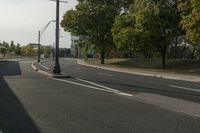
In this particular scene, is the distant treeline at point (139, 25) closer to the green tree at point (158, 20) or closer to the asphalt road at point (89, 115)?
the green tree at point (158, 20)

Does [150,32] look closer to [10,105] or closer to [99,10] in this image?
[99,10]

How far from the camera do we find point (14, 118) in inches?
517

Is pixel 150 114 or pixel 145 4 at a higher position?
pixel 145 4

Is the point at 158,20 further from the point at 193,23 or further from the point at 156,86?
the point at 156,86

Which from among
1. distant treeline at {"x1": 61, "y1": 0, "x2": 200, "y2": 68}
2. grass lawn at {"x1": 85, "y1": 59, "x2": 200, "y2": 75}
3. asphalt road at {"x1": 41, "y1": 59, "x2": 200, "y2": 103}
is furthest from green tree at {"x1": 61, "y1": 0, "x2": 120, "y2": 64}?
asphalt road at {"x1": 41, "y1": 59, "x2": 200, "y2": 103}

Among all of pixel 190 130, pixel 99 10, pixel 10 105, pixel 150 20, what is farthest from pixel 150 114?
pixel 99 10

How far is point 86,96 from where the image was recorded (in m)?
19.3

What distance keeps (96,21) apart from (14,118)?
5949 cm

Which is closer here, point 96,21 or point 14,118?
point 14,118

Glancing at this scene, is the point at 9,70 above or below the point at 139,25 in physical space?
below

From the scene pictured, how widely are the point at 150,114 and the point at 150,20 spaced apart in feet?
122

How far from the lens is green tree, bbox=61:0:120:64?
234 feet

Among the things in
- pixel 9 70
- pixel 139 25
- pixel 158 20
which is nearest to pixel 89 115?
pixel 9 70

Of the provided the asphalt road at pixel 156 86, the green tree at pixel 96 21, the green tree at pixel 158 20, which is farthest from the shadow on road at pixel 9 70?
the green tree at pixel 96 21
